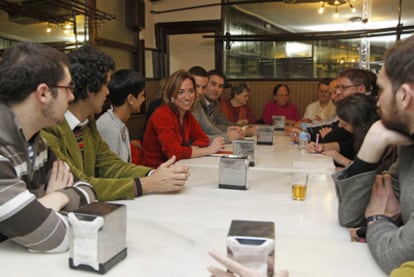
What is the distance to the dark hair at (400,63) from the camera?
1025mm

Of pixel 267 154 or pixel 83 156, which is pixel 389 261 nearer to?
pixel 83 156

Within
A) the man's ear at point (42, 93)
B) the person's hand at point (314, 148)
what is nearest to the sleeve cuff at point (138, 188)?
the man's ear at point (42, 93)

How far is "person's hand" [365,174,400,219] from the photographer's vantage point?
1.22m

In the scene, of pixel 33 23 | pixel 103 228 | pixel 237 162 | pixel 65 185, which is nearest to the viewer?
pixel 103 228

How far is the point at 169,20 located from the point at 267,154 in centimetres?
390

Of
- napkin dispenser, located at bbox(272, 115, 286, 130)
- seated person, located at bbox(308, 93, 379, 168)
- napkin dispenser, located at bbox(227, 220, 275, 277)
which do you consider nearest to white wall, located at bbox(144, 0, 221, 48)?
napkin dispenser, located at bbox(272, 115, 286, 130)

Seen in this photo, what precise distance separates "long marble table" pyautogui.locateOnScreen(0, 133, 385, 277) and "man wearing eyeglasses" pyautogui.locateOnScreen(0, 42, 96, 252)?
8 centimetres

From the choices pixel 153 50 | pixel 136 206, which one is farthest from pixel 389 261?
pixel 153 50

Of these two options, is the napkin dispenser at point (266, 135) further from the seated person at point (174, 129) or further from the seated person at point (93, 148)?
the seated person at point (93, 148)

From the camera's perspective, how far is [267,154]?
2709 millimetres

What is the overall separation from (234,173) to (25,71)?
0.93m

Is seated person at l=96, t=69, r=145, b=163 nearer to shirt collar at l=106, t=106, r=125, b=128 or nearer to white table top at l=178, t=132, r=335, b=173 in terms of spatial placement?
shirt collar at l=106, t=106, r=125, b=128

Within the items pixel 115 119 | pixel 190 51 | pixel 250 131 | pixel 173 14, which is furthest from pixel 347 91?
pixel 173 14

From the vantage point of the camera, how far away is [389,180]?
1259 mm
